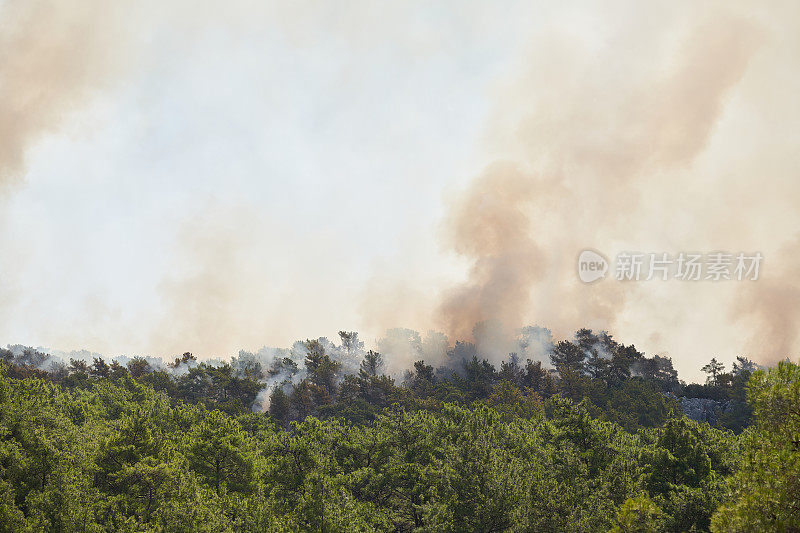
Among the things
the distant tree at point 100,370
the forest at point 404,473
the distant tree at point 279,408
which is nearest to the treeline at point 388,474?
the forest at point 404,473

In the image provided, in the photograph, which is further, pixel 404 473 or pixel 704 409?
pixel 704 409

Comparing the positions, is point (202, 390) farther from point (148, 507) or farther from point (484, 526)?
point (484, 526)

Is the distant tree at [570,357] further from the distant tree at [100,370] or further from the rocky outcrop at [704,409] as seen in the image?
the distant tree at [100,370]

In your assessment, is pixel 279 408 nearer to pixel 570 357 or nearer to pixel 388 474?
pixel 388 474

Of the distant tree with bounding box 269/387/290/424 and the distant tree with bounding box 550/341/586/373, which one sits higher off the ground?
the distant tree with bounding box 550/341/586/373

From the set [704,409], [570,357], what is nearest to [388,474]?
[570,357]

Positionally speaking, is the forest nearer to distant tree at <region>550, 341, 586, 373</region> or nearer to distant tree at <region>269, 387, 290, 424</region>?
distant tree at <region>269, 387, 290, 424</region>

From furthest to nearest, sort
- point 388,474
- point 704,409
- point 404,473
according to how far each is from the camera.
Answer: point 704,409
point 388,474
point 404,473

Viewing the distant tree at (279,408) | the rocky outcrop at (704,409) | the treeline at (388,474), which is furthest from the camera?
the distant tree at (279,408)

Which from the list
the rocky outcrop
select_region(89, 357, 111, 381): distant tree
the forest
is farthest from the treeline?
select_region(89, 357, 111, 381): distant tree

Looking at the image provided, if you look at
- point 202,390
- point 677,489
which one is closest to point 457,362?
point 202,390

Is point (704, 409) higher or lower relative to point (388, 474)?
higher

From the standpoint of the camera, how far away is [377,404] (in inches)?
4198

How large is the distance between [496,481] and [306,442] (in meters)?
19.4
